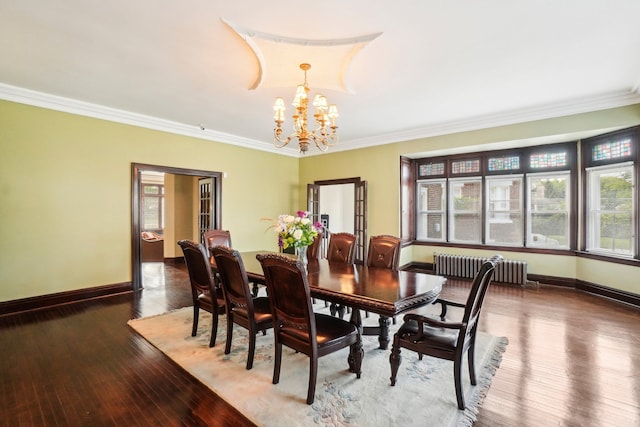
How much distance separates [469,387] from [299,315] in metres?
1.37

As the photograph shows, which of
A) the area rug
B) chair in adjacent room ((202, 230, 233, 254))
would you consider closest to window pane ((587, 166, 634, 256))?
the area rug

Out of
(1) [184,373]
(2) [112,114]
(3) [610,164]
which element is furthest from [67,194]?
(3) [610,164]

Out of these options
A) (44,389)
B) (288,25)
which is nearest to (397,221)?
(288,25)

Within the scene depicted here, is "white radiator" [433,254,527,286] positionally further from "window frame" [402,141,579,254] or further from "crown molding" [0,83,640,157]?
"crown molding" [0,83,640,157]

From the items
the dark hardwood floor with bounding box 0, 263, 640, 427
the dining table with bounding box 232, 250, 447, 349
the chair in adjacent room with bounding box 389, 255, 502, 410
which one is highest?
the dining table with bounding box 232, 250, 447, 349

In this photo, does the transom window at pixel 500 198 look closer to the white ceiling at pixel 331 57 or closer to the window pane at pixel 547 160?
the window pane at pixel 547 160

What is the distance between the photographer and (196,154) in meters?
5.82

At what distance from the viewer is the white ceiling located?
2.39 meters

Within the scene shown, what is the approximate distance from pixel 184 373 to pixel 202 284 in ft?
2.76

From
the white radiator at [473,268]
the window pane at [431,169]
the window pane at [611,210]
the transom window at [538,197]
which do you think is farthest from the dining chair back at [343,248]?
the window pane at [611,210]

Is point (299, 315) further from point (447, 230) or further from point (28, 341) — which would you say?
point (447, 230)

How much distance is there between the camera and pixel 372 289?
2.39 metres

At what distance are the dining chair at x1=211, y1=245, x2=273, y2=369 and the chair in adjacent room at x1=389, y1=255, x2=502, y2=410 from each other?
111 cm

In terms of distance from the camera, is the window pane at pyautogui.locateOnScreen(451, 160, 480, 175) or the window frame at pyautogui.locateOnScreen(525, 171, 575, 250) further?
the window pane at pyautogui.locateOnScreen(451, 160, 480, 175)
